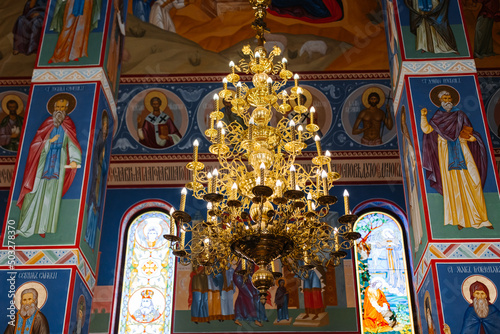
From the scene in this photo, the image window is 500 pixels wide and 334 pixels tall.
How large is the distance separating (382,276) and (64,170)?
19.2 ft

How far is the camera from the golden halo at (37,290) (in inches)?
248

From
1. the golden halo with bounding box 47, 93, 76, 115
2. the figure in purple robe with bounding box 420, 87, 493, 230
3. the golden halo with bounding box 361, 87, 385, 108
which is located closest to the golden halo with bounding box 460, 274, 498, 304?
the figure in purple robe with bounding box 420, 87, 493, 230

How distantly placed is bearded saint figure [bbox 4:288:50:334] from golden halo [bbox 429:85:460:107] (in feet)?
16.0

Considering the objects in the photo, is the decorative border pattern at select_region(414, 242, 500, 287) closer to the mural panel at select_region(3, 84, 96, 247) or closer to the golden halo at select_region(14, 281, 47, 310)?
the mural panel at select_region(3, 84, 96, 247)

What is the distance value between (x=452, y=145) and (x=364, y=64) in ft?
14.0

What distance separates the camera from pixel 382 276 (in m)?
10.6

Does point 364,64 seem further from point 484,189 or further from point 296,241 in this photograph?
point 296,241

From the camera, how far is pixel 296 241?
20.9 ft

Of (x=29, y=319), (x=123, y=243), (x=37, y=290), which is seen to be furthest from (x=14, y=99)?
(x=29, y=319)

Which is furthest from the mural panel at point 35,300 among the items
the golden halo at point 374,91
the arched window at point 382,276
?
the golden halo at point 374,91

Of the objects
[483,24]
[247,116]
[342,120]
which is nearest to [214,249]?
[247,116]

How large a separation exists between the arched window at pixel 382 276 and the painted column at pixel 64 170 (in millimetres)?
4840

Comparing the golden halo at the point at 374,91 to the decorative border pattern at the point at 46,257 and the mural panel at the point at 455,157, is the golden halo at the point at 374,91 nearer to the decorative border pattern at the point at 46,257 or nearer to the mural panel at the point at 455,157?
the mural panel at the point at 455,157

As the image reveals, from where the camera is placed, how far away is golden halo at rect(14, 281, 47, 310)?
Answer: 6309mm
